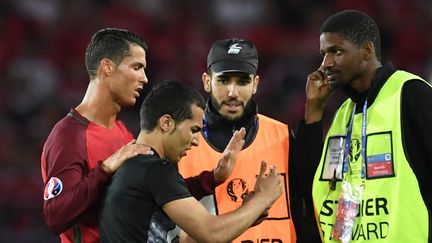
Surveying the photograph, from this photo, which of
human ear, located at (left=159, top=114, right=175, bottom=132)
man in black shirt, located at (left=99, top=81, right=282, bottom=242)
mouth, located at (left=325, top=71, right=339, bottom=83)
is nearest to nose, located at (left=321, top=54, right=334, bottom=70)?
mouth, located at (left=325, top=71, right=339, bottom=83)

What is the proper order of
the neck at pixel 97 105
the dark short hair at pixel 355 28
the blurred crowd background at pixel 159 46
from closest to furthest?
the dark short hair at pixel 355 28, the neck at pixel 97 105, the blurred crowd background at pixel 159 46

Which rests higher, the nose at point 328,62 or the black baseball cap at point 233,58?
the black baseball cap at point 233,58

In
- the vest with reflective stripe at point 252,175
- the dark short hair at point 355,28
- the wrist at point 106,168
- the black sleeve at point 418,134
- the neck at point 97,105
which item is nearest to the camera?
the wrist at point 106,168

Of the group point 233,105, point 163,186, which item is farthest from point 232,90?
point 163,186

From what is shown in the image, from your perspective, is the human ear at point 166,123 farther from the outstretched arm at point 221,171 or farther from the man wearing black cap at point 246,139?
the man wearing black cap at point 246,139

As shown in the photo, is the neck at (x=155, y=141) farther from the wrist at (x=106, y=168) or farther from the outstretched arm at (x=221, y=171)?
the outstretched arm at (x=221, y=171)

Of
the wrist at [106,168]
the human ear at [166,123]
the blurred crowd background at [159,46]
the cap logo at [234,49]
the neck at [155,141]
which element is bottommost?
the wrist at [106,168]

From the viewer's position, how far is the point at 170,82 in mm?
3900

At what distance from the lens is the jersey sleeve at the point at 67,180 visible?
3.82 metres

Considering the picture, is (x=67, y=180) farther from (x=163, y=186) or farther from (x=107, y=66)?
(x=107, y=66)

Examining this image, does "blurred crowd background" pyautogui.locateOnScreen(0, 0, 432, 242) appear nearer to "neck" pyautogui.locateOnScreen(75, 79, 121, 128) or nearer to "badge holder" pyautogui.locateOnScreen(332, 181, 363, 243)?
"neck" pyautogui.locateOnScreen(75, 79, 121, 128)

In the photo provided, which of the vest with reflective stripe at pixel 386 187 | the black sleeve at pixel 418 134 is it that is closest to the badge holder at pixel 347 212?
the vest with reflective stripe at pixel 386 187

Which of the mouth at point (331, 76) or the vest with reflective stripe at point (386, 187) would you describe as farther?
the mouth at point (331, 76)

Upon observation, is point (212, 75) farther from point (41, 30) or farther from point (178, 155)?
point (41, 30)
